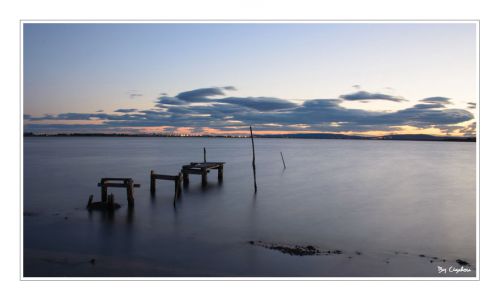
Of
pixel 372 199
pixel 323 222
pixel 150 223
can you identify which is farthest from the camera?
pixel 372 199

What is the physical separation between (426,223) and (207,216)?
9435 mm

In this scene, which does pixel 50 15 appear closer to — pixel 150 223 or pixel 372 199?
pixel 150 223

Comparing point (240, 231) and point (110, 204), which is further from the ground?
point (110, 204)

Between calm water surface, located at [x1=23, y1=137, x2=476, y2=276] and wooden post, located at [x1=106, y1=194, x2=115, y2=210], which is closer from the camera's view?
calm water surface, located at [x1=23, y1=137, x2=476, y2=276]

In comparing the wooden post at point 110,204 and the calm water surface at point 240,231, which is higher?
the wooden post at point 110,204

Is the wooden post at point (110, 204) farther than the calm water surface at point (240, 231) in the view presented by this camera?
Yes

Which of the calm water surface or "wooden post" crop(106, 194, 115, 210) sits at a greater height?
"wooden post" crop(106, 194, 115, 210)

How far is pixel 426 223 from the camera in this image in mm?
16938

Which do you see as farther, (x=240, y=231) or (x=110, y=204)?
(x=110, y=204)
